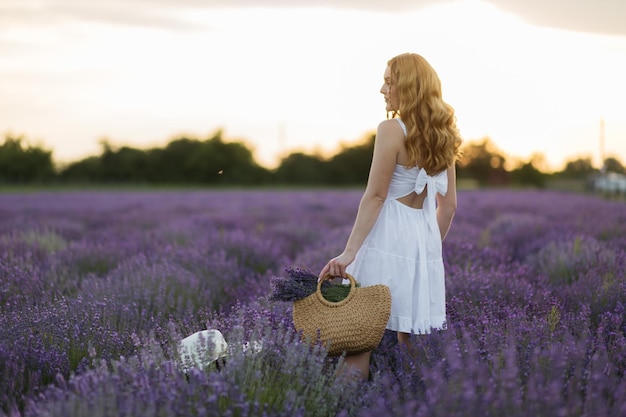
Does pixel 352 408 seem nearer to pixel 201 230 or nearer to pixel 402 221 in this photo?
pixel 402 221

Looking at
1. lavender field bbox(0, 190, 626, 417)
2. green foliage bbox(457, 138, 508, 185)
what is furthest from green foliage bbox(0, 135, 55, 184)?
lavender field bbox(0, 190, 626, 417)

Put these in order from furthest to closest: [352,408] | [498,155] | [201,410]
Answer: [498,155] → [352,408] → [201,410]

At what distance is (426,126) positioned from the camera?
2613 mm

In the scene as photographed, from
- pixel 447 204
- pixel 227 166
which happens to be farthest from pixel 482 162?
pixel 447 204

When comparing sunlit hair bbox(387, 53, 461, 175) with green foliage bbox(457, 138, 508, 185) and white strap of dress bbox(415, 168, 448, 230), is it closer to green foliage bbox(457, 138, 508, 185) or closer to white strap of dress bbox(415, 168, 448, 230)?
white strap of dress bbox(415, 168, 448, 230)

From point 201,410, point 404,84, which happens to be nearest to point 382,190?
point 404,84

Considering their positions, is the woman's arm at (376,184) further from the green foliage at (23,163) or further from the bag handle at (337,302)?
the green foliage at (23,163)

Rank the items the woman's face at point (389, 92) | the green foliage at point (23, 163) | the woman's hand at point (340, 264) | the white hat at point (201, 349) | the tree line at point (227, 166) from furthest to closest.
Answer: the tree line at point (227, 166), the green foliage at point (23, 163), the woman's face at point (389, 92), the woman's hand at point (340, 264), the white hat at point (201, 349)

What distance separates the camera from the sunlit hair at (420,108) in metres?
2.60

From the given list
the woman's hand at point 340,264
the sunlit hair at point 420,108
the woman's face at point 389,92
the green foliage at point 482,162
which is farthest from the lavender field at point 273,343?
the green foliage at point 482,162

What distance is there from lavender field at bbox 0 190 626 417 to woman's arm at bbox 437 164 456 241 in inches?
18.0

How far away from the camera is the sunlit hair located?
2.60 metres

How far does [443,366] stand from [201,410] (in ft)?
3.18

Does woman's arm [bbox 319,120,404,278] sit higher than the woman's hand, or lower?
higher
